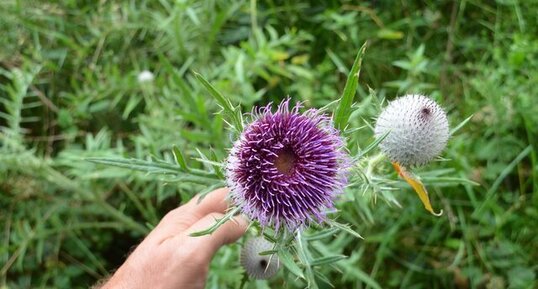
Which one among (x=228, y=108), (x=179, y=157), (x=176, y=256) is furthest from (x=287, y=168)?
(x=176, y=256)

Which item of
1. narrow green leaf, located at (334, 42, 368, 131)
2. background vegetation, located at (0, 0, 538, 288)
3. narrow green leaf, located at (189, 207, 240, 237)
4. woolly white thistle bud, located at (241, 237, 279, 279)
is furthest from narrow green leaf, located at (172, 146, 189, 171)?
background vegetation, located at (0, 0, 538, 288)

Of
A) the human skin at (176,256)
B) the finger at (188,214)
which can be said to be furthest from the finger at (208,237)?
the finger at (188,214)

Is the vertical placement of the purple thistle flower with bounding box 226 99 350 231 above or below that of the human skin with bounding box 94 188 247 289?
above

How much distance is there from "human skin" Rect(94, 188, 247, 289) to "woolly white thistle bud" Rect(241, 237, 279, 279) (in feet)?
0.32

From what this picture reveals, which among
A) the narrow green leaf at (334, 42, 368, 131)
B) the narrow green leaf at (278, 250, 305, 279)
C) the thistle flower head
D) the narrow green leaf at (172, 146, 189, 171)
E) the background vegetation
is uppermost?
the narrow green leaf at (334, 42, 368, 131)

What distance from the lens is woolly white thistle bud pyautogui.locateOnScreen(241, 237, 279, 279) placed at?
2.30 meters

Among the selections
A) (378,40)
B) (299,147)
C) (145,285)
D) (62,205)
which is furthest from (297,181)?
(378,40)

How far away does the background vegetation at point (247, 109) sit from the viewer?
136 inches

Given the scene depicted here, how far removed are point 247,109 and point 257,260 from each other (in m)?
1.55

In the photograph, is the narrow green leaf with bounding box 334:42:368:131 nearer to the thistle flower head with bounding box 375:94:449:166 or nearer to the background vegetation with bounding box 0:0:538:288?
the thistle flower head with bounding box 375:94:449:166

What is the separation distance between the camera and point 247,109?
3672mm

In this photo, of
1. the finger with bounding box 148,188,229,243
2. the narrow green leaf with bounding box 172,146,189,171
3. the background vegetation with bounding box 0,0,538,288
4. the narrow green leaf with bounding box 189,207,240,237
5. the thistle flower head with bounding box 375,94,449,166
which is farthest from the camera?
the background vegetation with bounding box 0,0,538,288

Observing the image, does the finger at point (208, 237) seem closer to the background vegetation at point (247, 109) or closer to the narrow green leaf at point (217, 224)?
the narrow green leaf at point (217, 224)

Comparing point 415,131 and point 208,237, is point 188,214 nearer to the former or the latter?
point 208,237
